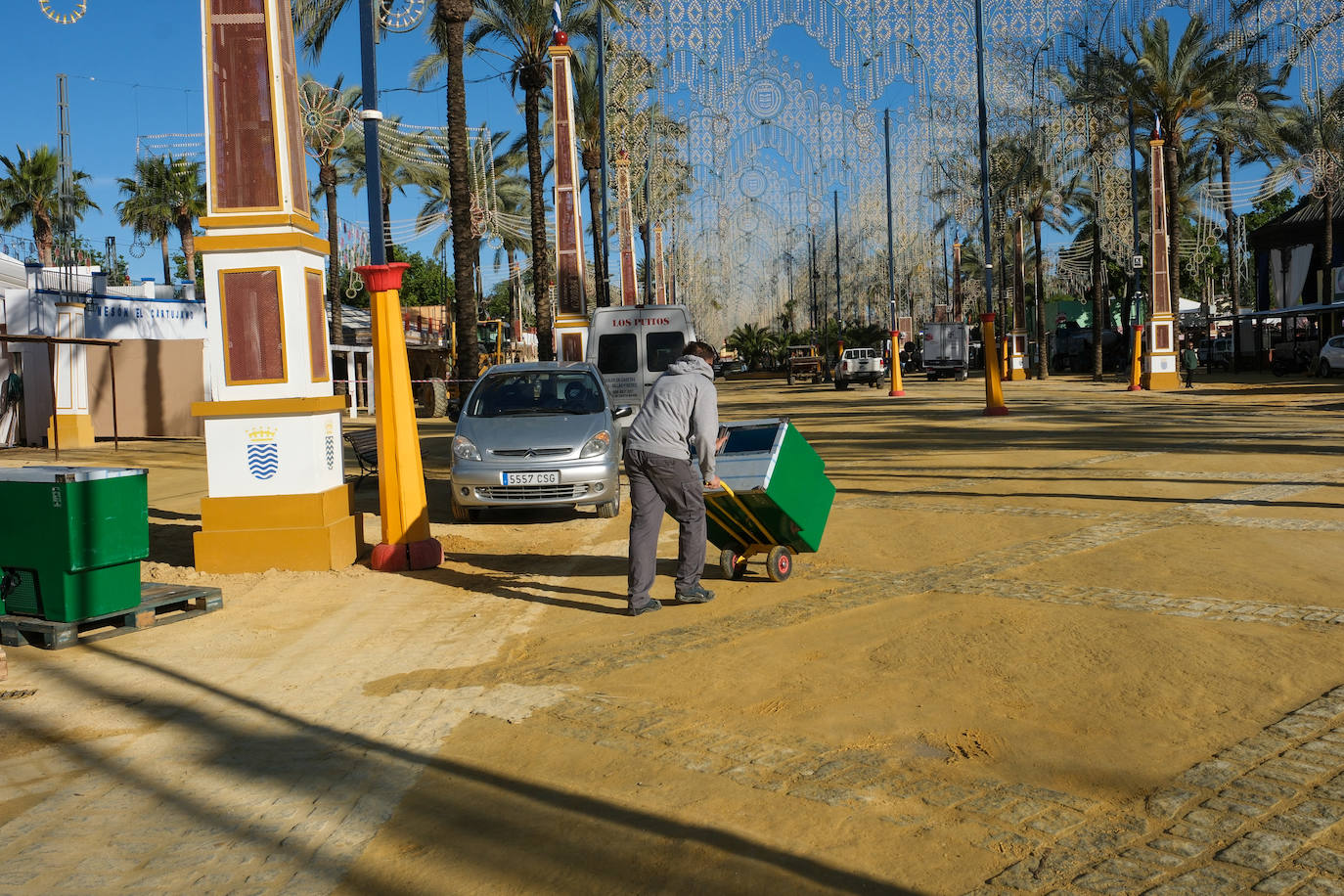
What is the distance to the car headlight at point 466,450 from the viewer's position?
12.0 metres

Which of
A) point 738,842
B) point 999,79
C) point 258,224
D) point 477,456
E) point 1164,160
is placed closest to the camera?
point 738,842

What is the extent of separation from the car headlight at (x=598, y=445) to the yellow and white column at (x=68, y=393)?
20.4 metres

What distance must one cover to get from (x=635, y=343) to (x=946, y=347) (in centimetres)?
3790

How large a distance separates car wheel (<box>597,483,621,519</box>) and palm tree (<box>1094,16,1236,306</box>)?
2860cm

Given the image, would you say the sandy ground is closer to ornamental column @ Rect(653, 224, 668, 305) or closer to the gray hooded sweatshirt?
the gray hooded sweatshirt

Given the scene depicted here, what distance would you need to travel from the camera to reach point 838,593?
815 cm

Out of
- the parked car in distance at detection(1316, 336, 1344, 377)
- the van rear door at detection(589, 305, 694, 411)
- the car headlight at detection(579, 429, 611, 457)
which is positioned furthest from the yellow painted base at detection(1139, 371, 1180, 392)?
the car headlight at detection(579, 429, 611, 457)

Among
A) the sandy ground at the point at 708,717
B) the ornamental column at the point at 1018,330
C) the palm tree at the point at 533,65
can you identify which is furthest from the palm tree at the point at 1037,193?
the sandy ground at the point at 708,717

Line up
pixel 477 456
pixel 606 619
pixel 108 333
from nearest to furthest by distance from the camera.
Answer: pixel 606 619 → pixel 477 456 → pixel 108 333

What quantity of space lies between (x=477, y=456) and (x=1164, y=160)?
32598mm

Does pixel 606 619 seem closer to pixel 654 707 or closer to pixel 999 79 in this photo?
pixel 654 707

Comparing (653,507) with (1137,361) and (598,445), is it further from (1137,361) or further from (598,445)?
(1137,361)

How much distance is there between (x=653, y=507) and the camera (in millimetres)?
7750

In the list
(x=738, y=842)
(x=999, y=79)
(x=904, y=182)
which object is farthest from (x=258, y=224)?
(x=904, y=182)
